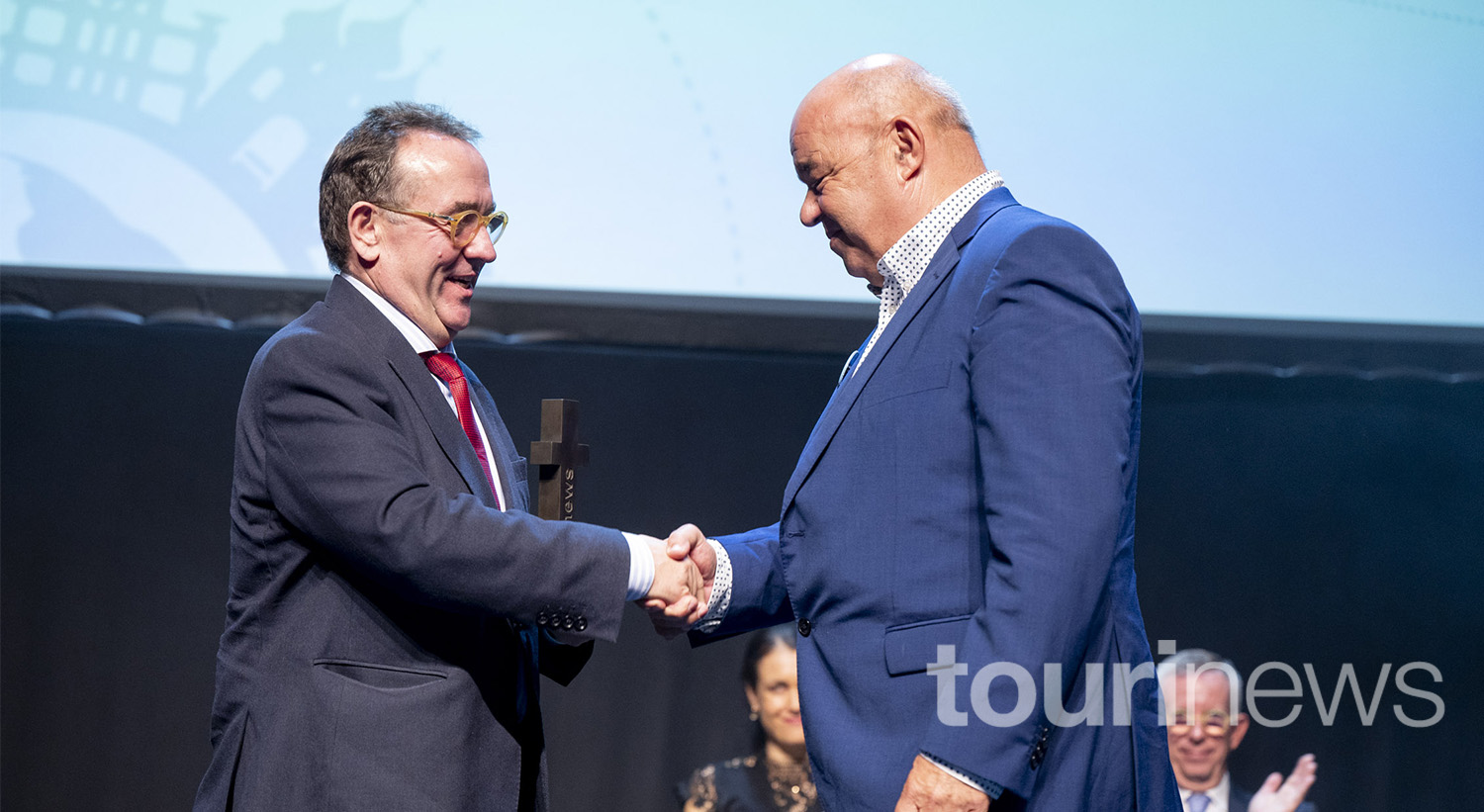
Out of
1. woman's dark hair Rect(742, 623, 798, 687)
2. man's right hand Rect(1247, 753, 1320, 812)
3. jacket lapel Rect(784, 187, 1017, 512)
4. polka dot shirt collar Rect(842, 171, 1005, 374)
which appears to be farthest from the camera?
woman's dark hair Rect(742, 623, 798, 687)

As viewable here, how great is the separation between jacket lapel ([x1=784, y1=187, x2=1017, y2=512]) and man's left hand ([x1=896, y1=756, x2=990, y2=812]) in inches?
15.4

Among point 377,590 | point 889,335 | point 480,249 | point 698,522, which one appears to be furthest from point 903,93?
point 698,522

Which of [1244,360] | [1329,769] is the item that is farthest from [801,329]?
[1329,769]

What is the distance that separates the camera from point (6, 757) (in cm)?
342

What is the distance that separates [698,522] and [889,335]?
198cm

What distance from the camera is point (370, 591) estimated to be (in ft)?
4.99

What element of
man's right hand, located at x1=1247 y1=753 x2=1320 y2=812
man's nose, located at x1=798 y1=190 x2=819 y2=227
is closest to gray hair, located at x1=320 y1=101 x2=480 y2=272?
man's nose, located at x1=798 y1=190 x2=819 y2=227

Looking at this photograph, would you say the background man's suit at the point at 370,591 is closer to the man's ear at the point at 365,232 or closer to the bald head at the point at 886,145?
the man's ear at the point at 365,232

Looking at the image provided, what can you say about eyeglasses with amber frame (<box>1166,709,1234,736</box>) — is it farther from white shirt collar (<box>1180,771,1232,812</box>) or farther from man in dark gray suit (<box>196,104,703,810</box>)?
man in dark gray suit (<box>196,104,703,810</box>)

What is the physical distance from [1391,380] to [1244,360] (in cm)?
44

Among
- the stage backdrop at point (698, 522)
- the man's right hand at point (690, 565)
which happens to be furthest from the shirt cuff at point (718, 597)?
the stage backdrop at point (698, 522)

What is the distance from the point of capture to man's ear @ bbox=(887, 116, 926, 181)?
59.4 inches

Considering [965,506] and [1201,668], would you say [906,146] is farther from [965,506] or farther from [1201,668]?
[1201,668]

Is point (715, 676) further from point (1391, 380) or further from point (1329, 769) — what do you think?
point (1391, 380)
